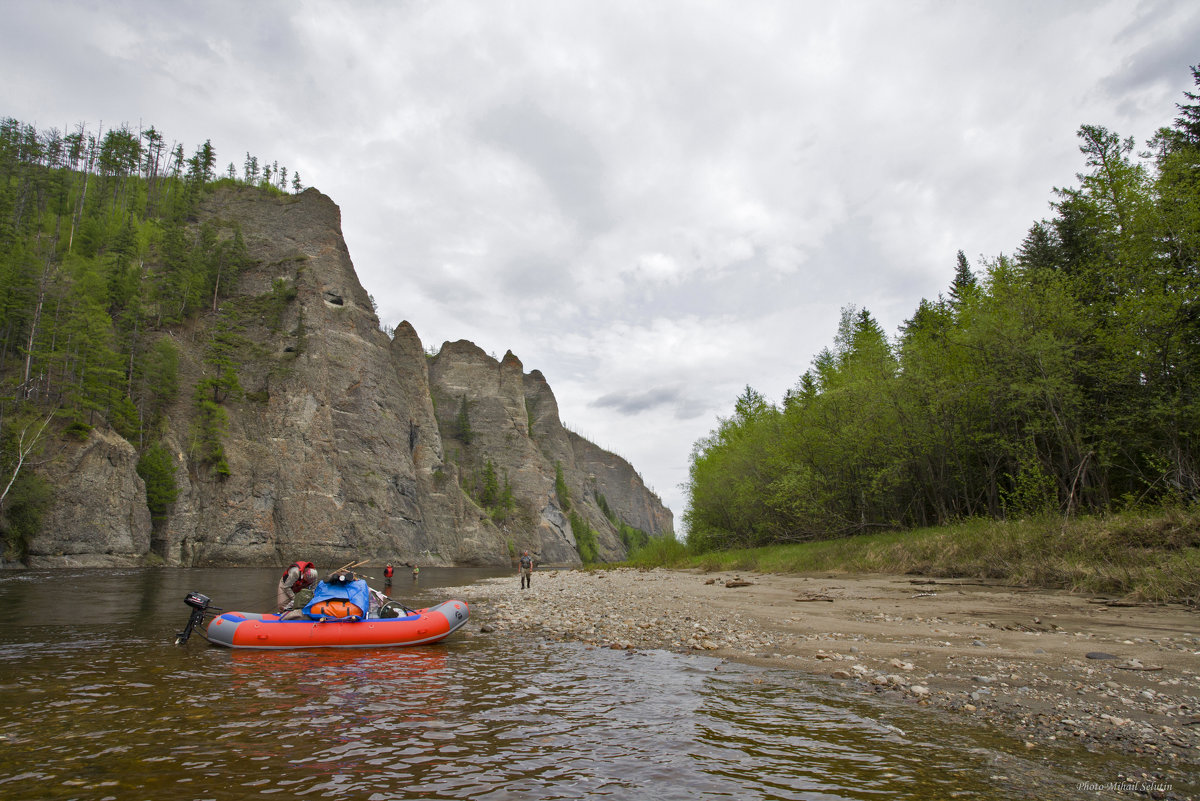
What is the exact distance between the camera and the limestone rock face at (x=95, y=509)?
32906 mm

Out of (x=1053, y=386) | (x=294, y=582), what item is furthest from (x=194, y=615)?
(x=1053, y=386)

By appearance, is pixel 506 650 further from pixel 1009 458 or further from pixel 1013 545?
pixel 1009 458

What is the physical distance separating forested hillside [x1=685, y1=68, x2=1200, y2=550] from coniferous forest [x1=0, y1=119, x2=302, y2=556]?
45.6 metres

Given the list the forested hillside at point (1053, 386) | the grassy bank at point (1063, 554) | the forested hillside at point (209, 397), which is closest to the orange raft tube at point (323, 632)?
the grassy bank at point (1063, 554)

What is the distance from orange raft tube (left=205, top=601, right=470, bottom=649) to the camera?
10.4 metres

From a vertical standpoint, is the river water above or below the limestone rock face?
below

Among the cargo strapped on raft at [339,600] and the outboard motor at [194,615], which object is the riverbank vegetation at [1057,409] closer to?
the cargo strapped on raft at [339,600]

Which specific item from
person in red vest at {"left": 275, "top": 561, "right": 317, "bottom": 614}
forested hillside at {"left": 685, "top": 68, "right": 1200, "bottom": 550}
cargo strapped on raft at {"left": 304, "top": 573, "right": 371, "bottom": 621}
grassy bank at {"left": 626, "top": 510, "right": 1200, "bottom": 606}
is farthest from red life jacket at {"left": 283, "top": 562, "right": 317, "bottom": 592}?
forested hillside at {"left": 685, "top": 68, "right": 1200, "bottom": 550}

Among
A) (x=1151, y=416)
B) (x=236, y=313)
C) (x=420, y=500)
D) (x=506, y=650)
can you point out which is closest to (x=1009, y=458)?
(x=1151, y=416)

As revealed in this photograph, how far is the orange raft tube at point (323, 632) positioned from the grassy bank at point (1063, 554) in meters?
13.8

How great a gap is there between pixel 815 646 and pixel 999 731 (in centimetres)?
397

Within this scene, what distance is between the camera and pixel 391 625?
1084 cm

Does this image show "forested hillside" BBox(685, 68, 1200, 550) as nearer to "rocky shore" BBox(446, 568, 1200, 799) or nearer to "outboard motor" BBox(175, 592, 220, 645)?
"rocky shore" BBox(446, 568, 1200, 799)

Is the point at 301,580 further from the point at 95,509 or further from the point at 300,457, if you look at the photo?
→ the point at 300,457
